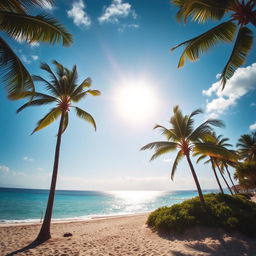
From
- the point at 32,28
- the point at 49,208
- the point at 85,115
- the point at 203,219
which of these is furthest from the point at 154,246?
the point at 32,28

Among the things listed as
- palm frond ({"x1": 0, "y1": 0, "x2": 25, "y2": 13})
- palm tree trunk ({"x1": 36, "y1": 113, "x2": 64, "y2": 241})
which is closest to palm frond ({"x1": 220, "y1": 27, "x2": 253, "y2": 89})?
palm frond ({"x1": 0, "y1": 0, "x2": 25, "y2": 13})

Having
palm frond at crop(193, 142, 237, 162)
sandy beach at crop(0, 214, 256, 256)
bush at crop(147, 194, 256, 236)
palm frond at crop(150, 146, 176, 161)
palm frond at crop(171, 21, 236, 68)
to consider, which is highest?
palm frond at crop(171, 21, 236, 68)

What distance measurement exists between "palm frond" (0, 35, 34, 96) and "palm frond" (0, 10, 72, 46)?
59cm

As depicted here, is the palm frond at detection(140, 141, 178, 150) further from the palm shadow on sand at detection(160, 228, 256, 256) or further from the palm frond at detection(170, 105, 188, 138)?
the palm shadow on sand at detection(160, 228, 256, 256)

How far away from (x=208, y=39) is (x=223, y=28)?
55cm

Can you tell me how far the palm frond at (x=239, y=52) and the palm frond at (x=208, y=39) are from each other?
1.82 ft

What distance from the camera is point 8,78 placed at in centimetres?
455

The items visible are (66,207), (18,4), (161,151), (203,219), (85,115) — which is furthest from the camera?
(66,207)

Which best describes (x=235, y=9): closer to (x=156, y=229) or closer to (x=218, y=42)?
(x=218, y=42)

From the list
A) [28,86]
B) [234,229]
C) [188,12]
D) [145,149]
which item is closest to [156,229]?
[234,229]

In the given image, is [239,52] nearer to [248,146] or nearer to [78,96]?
[78,96]

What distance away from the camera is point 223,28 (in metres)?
5.50

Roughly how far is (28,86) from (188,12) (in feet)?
20.6

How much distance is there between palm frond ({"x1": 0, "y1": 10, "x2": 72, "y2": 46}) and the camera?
441cm
